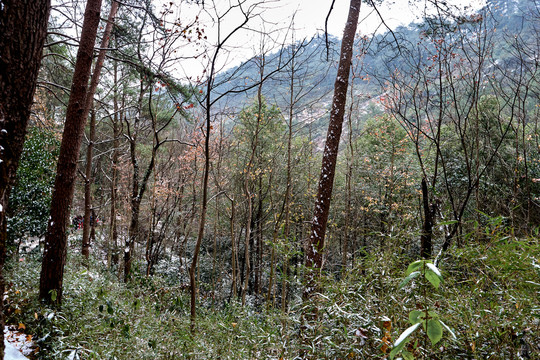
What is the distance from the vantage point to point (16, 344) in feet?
10.0

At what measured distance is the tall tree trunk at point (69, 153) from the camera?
153 inches

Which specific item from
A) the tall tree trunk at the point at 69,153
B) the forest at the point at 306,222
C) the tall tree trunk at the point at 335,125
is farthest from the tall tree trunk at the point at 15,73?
the tall tree trunk at the point at 335,125

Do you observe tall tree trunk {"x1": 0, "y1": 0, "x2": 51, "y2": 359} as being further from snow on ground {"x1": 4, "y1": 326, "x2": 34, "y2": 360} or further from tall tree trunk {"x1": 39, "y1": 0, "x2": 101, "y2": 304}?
tall tree trunk {"x1": 39, "y1": 0, "x2": 101, "y2": 304}

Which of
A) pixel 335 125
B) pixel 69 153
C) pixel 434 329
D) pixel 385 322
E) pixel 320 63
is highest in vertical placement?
pixel 320 63

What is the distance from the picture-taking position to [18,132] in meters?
1.48

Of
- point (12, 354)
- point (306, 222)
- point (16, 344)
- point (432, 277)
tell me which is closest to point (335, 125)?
point (306, 222)

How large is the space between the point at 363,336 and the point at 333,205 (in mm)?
12341

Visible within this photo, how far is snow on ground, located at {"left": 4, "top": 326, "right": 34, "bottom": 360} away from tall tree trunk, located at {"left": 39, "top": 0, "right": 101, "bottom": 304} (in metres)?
0.61

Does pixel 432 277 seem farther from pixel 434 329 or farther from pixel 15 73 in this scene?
pixel 15 73

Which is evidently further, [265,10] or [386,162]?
[386,162]

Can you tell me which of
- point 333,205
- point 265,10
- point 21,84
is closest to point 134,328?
point 21,84

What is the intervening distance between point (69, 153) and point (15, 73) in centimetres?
304

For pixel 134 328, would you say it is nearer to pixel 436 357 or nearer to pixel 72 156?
pixel 72 156

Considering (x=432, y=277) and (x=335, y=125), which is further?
(x=335, y=125)
